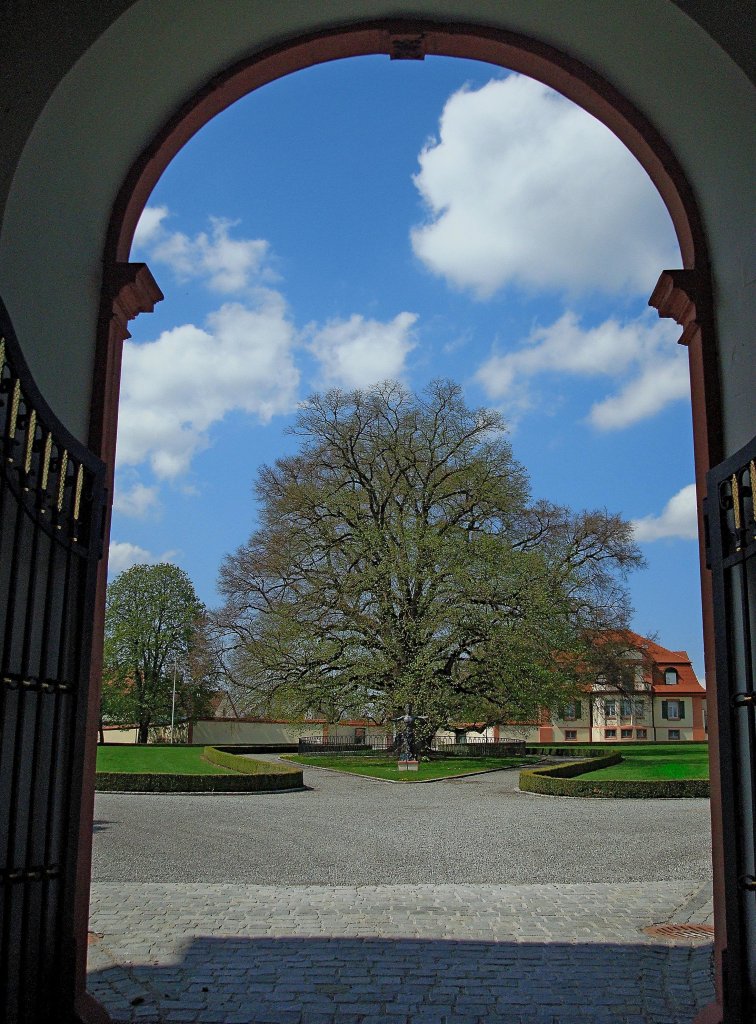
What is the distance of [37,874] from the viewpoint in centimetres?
420

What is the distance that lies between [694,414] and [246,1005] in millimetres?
4266

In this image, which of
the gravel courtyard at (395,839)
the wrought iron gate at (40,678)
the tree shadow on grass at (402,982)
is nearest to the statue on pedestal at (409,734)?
the gravel courtyard at (395,839)

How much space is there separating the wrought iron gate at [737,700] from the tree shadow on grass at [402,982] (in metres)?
1.31

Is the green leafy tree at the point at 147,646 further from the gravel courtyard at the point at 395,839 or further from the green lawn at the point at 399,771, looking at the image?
the gravel courtyard at the point at 395,839

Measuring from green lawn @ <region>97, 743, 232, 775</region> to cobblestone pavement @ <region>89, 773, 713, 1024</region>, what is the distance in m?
15.5

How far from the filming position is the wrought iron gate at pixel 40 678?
3943 millimetres

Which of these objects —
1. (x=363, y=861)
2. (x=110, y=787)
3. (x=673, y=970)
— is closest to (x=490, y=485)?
(x=110, y=787)

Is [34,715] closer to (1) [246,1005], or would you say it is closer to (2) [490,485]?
(1) [246,1005]

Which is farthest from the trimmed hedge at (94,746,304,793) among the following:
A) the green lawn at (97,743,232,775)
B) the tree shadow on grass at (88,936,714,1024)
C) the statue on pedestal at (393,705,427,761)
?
the tree shadow on grass at (88,936,714,1024)

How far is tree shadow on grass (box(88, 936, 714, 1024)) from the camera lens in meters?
5.38

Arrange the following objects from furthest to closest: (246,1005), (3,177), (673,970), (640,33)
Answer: (673,970), (246,1005), (640,33), (3,177)

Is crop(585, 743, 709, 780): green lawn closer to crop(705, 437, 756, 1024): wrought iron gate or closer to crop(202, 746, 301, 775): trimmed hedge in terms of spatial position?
crop(202, 746, 301, 775): trimmed hedge

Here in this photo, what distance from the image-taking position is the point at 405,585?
30.0m

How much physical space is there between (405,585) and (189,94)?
24.7 metres
